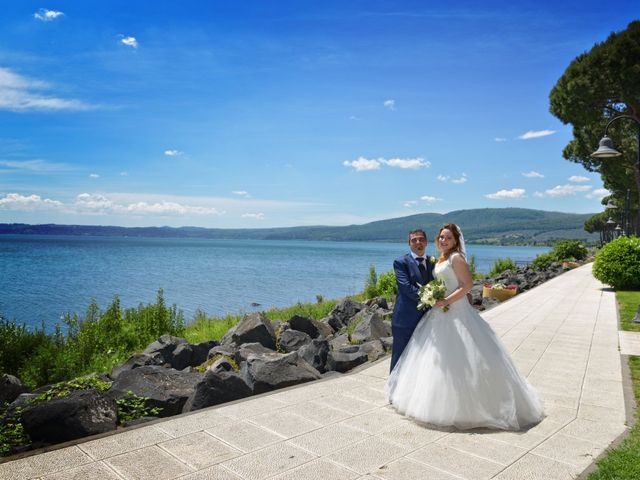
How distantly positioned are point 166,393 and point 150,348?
405 centimetres

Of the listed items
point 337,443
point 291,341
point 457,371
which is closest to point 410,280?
point 457,371

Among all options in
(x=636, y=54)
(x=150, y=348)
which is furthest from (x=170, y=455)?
(x=636, y=54)

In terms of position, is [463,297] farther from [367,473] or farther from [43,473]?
[43,473]

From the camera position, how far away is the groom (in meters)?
5.90

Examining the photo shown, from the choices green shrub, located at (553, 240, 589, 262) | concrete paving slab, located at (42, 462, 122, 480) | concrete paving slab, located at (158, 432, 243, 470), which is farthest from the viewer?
green shrub, located at (553, 240, 589, 262)

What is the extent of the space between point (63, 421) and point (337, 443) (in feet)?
8.96

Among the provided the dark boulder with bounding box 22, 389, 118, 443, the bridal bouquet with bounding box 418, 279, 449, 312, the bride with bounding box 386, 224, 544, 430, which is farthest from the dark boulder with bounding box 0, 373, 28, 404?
the bridal bouquet with bounding box 418, 279, 449, 312

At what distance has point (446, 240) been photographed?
18.8ft

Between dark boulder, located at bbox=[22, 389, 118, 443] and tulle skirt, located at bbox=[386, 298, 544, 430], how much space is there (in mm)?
3253

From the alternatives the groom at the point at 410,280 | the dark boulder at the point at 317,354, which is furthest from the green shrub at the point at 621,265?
the groom at the point at 410,280

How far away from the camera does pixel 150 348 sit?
31.9ft

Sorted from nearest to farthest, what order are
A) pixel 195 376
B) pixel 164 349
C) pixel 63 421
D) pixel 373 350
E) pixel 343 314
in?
pixel 63 421
pixel 195 376
pixel 373 350
pixel 164 349
pixel 343 314

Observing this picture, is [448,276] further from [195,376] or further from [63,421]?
[63,421]

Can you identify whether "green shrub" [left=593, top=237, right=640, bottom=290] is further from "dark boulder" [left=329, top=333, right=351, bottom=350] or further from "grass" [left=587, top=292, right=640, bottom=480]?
"grass" [left=587, top=292, right=640, bottom=480]
